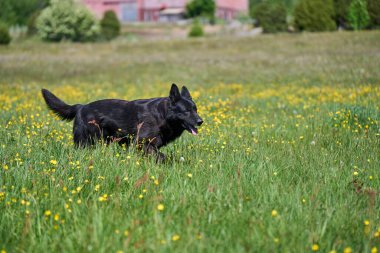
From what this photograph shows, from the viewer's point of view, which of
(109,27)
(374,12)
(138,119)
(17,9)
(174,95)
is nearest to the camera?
(174,95)

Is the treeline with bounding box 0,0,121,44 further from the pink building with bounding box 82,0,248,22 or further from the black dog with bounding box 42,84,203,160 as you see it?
the black dog with bounding box 42,84,203,160

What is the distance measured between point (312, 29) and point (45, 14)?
26.1 meters

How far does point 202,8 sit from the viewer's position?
224ft

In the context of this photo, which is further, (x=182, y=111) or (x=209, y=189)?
(x=182, y=111)

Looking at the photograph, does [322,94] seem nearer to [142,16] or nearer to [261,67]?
[261,67]

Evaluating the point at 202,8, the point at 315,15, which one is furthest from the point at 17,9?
the point at 315,15

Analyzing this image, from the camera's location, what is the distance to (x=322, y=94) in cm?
1240

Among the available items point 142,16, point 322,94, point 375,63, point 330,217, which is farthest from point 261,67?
point 142,16

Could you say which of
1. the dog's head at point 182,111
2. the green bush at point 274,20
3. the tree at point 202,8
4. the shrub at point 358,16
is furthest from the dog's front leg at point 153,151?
the tree at point 202,8

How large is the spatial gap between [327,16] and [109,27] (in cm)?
2369

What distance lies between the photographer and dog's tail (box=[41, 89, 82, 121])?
6293mm

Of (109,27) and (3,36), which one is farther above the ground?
(109,27)

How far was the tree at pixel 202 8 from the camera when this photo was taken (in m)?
67.2

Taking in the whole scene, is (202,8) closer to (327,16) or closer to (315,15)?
(315,15)
